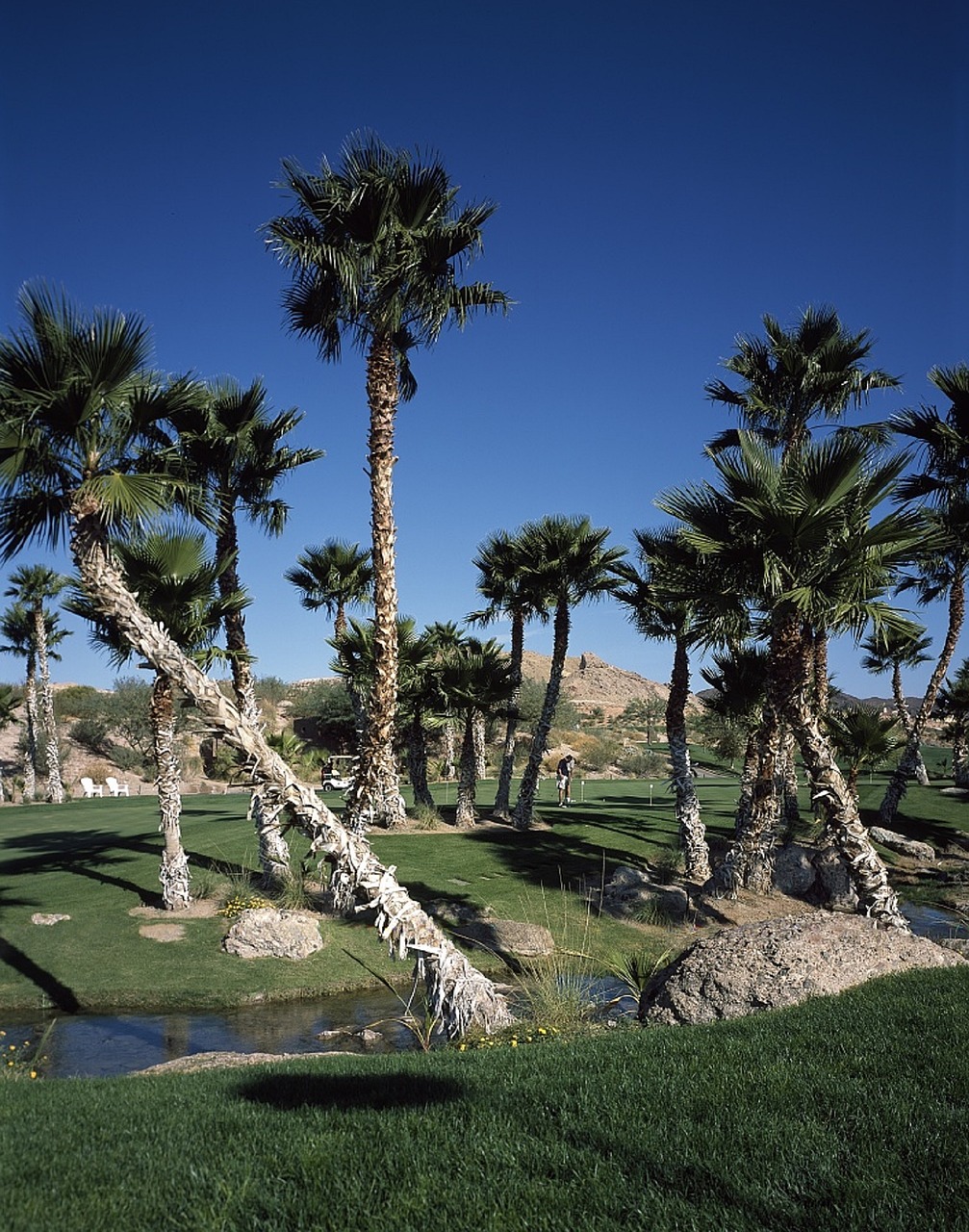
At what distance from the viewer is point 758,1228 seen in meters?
3.79

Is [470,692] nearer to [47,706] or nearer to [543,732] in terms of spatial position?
[543,732]

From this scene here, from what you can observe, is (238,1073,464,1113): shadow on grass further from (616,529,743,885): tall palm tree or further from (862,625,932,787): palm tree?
(862,625,932,787): palm tree

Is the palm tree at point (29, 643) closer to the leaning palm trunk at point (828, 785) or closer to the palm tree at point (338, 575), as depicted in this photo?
the palm tree at point (338, 575)

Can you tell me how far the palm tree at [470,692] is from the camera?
24062 millimetres

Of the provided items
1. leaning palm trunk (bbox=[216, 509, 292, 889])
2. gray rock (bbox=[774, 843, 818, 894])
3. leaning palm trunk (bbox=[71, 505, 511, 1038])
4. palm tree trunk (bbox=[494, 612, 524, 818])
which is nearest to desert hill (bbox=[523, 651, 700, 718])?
palm tree trunk (bbox=[494, 612, 524, 818])

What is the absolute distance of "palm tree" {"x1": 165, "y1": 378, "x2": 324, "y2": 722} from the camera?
15469 millimetres

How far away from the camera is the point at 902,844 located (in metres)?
22.8

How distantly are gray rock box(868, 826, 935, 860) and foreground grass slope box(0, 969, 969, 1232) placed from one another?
1736cm

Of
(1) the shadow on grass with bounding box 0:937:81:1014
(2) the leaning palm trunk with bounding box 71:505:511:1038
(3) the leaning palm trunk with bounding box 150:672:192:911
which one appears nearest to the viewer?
(2) the leaning palm trunk with bounding box 71:505:511:1038

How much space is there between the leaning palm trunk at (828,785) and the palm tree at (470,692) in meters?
11.3

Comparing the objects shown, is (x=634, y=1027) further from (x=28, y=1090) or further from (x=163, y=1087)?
(x=28, y=1090)

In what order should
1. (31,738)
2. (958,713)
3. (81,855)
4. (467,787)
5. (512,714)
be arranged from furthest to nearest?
(31,738) < (958,713) < (512,714) < (467,787) < (81,855)

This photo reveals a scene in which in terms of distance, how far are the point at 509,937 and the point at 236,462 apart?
977cm

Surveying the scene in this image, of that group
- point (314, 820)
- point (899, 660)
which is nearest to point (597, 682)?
point (899, 660)
